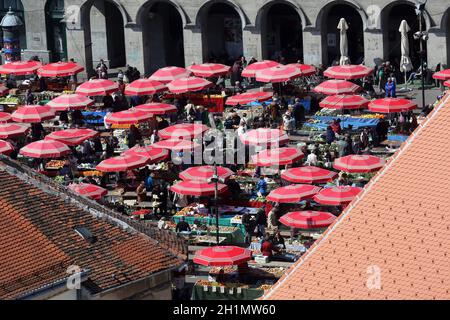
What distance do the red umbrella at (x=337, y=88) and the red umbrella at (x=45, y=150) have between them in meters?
13.4

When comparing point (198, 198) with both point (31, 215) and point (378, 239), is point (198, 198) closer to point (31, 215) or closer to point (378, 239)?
point (31, 215)

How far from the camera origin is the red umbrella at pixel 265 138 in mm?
62969

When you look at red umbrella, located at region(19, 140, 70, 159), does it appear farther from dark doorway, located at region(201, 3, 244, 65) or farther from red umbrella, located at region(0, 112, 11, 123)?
dark doorway, located at region(201, 3, 244, 65)

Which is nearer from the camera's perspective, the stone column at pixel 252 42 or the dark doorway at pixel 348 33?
the stone column at pixel 252 42

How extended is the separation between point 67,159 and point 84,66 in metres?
22.8

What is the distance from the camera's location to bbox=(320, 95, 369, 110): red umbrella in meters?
67.4

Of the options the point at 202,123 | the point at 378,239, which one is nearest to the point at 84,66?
the point at 202,123

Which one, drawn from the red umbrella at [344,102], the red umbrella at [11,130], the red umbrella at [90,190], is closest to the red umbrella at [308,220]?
the red umbrella at [90,190]

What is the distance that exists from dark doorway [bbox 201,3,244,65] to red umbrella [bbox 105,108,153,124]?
18.1m

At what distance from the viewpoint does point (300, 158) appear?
6075cm

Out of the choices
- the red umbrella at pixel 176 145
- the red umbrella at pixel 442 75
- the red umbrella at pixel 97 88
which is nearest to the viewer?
the red umbrella at pixel 176 145

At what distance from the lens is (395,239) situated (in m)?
34.0

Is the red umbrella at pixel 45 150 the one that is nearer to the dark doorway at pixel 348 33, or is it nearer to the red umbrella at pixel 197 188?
the red umbrella at pixel 197 188

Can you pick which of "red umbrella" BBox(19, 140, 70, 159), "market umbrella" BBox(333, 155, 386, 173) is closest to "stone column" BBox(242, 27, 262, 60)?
"red umbrella" BBox(19, 140, 70, 159)
